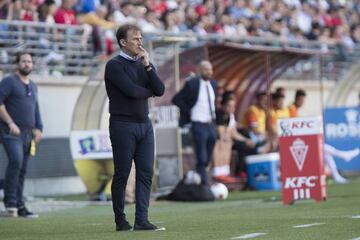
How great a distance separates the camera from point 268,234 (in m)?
10.2

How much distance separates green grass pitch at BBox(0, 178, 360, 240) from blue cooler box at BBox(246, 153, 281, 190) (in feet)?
9.86

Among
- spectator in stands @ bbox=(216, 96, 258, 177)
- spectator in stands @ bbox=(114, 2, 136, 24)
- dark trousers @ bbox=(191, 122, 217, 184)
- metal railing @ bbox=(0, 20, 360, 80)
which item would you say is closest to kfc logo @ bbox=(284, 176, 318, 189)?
dark trousers @ bbox=(191, 122, 217, 184)

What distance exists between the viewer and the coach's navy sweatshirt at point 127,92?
36.5ft

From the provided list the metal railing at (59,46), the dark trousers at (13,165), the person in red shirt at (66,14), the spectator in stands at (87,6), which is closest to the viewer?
the dark trousers at (13,165)

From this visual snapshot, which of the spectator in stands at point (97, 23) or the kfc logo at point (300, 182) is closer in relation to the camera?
the kfc logo at point (300, 182)

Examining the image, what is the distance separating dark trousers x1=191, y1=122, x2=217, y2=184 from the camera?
1836 centimetres

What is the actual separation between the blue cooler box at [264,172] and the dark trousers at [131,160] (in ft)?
31.1

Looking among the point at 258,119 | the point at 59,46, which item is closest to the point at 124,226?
the point at 59,46

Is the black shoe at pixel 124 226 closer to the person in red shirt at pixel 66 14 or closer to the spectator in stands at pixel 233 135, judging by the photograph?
the spectator in stands at pixel 233 135

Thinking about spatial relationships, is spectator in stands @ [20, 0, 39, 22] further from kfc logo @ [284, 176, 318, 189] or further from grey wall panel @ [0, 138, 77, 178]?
kfc logo @ [284, 176, 318, 189]

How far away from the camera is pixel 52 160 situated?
70.2 ft

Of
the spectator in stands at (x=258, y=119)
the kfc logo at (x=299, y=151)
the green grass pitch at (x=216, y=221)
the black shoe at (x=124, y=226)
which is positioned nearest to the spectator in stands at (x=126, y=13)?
the spectator in stands at (x=258, y=119)

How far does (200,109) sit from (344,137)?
17.1 ft

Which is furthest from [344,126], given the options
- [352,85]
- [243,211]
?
[243,211]
